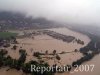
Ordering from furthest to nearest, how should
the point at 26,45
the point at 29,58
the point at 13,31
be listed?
the point at 13,31 → the point at 26,45 → the point at 29,58

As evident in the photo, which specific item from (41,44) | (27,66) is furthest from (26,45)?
(27,66)

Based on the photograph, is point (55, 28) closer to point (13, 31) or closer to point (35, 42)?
point (13, 31)

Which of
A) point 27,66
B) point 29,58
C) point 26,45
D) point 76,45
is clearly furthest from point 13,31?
point 27,66

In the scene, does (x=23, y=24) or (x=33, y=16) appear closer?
(x=23, y=24)

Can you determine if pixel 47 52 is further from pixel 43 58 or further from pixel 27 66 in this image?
pixel 27 66

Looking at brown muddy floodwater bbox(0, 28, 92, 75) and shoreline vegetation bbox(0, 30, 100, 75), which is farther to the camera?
brown muddy floodwater bbox(0, 28, 92, 75)

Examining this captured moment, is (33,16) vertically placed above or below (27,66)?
above

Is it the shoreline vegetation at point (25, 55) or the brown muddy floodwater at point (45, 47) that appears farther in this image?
the brown muddy floodwater at point (45, 47)

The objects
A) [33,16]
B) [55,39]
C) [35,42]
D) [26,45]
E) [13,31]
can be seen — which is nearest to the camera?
[26,45]

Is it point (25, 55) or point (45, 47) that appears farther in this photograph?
point (45, 47)

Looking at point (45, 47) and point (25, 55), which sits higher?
point (45, 47)
